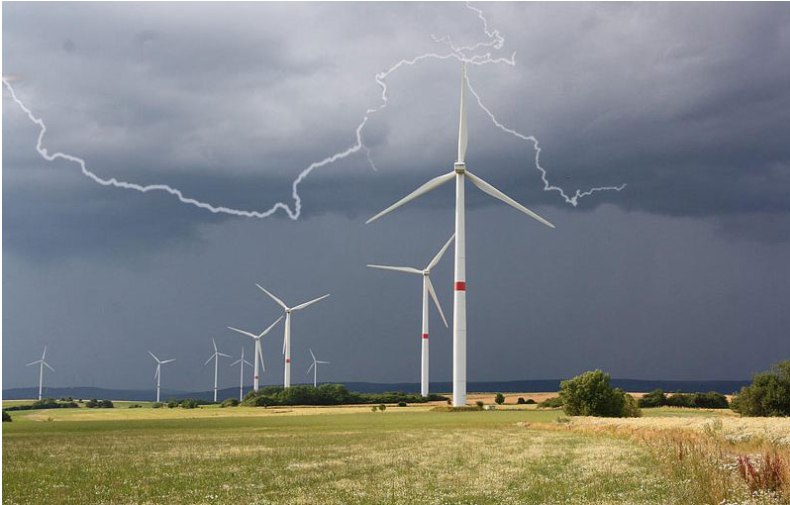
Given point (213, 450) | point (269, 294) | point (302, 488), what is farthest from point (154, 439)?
point (269, 294)

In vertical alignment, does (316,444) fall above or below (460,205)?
below

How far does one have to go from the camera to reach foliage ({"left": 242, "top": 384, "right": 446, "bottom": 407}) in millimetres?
146425

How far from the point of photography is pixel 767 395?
83.2 meters

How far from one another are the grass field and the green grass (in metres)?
0.07

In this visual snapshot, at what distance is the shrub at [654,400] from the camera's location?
11742 cm

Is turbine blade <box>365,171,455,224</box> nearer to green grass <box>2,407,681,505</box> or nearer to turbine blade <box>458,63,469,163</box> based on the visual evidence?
turbine blade <box>458,63,469,163</box>

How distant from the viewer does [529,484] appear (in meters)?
30.4

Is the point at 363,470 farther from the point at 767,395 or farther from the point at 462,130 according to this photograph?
the point at 462,130

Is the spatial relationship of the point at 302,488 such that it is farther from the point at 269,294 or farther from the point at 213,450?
the point at 269,294

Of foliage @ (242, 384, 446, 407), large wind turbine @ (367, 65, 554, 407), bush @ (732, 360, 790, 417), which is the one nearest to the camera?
bush @ (732, 360, 790, 417)

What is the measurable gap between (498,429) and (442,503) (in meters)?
43.2

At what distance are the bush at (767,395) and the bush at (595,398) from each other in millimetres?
11997

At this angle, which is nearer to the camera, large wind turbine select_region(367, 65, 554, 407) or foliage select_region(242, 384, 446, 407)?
large wind turbine select_region(367, 65, 554, 407)

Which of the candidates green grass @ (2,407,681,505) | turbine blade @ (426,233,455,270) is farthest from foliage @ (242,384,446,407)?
green grass @ (2,407,681,505)
